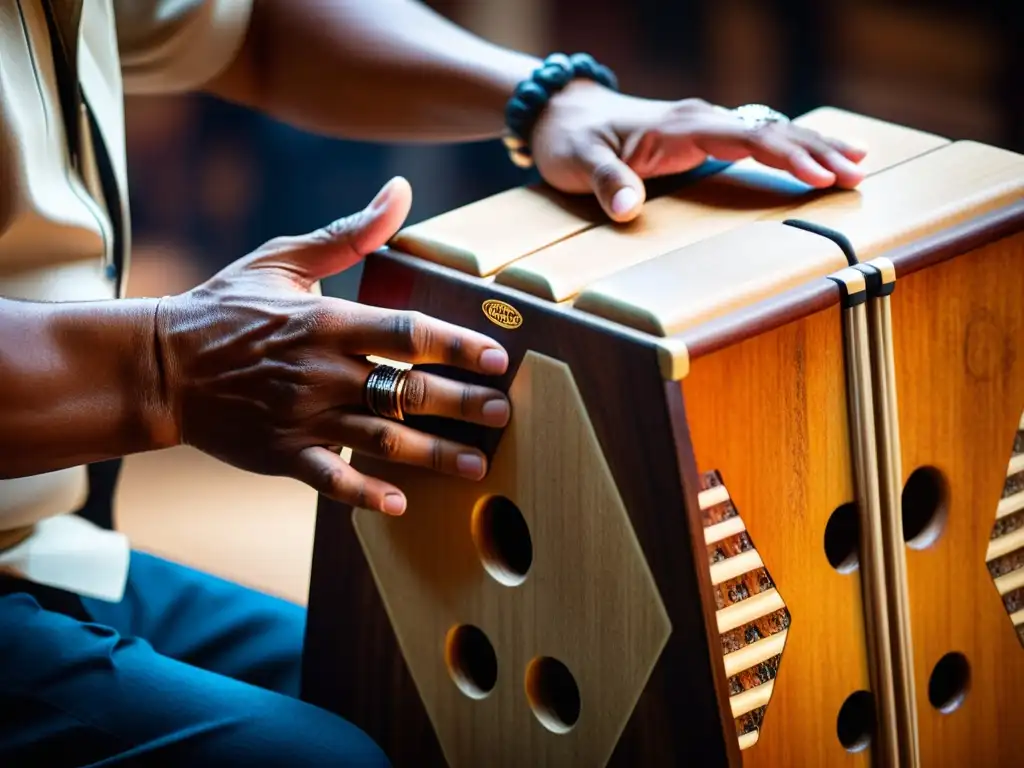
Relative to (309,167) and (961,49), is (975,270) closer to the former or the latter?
(961,49)

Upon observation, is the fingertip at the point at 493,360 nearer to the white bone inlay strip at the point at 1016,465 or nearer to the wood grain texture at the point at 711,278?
the wood grain texture at the point at 711,278

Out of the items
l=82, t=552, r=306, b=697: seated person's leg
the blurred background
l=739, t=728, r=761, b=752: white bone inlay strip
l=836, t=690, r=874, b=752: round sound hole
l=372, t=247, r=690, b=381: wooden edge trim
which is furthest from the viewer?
the blurred background

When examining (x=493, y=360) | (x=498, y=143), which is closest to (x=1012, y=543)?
(x=493, y=360)

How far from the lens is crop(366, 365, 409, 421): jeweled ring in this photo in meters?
0.94

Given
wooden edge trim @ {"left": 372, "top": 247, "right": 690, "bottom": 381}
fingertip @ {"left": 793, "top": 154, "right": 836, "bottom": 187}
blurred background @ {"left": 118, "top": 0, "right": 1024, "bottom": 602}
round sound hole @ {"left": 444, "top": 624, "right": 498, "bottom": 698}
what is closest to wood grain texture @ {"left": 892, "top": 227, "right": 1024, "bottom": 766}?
fingertip @ {"left": 793, "top": 154, "right": 836, "bottom": 187}

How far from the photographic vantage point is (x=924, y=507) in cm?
111

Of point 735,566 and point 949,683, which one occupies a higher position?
point 735,566

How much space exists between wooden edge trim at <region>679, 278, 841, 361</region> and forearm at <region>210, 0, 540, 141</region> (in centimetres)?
45

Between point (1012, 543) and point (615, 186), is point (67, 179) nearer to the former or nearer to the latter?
point (615, 186)

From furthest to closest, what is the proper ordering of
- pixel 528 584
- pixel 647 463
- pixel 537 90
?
1. pixel 537 90
2. pixel 528 584
3. pixel 647 463

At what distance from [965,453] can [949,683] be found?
0.20 m

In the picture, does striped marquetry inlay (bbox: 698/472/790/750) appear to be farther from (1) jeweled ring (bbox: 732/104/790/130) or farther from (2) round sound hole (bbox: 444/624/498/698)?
(1) jeweled ring (bbox: 732/104/790/130)

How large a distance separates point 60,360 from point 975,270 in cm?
69

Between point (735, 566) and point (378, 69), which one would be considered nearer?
point (735, 566)
